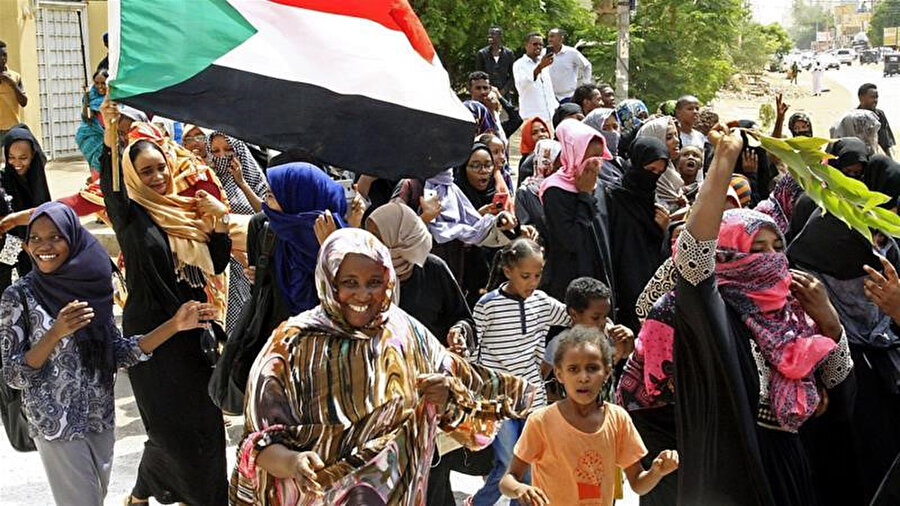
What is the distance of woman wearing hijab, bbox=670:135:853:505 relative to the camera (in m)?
4.38

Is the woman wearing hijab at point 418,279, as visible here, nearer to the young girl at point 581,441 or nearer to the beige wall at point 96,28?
the young girl at point 581,441

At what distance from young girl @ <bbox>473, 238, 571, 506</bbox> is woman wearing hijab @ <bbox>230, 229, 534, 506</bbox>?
5.84ft

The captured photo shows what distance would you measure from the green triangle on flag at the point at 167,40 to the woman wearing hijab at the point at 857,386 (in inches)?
95.7

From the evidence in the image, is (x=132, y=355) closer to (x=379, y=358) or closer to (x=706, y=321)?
(x=379, y=358)

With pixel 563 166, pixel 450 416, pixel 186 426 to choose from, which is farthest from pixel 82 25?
pixel 450 416

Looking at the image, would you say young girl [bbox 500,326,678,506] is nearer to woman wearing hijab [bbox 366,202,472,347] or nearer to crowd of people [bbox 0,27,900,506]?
crowd of people [bbox 0,27,900,506]

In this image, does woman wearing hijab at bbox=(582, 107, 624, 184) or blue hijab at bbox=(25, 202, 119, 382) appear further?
woman wearing hijab at bbox=(582, 107, 624, 184)

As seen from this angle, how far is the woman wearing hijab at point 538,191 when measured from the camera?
765 centimetres

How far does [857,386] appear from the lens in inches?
188

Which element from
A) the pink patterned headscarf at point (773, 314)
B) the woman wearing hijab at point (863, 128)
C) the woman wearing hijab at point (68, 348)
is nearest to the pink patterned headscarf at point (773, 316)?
the pink patterned headscarf at point (773, 314)

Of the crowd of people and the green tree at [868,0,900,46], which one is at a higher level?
the crowd of people

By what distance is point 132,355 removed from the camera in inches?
216

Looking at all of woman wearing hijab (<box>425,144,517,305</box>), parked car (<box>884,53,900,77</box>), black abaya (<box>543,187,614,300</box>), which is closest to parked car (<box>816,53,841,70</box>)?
parked car (<box>884,53,900,77</box>)

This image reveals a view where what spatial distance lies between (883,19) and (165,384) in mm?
123213
